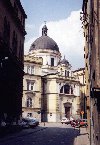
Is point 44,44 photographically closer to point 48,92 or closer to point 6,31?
point 48,92

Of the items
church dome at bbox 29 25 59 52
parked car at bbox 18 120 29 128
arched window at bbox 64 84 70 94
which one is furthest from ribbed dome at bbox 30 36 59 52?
parked car at bbox 18 120 29 128

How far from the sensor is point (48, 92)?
7088 centimetres

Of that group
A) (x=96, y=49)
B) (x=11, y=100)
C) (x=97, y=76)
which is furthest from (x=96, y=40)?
(x=11, y=100)

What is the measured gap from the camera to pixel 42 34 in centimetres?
8950

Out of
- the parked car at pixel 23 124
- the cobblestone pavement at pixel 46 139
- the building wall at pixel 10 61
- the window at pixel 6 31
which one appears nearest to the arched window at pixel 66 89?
the parked car at pixel 23 124

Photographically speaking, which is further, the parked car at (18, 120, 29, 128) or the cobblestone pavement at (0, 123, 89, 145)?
the parked car at (18, 120, 29, 128)

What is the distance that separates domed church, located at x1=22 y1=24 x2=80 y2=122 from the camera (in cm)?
6712

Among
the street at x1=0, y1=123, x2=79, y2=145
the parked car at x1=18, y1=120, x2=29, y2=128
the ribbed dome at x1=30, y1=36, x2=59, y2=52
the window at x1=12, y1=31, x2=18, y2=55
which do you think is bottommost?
the street at x1=0, y1=123, x2=79, y2=145

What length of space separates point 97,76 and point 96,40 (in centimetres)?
184

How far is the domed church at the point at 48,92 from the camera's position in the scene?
220 ft

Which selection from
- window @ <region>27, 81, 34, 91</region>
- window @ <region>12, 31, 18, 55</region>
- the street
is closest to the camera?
the street

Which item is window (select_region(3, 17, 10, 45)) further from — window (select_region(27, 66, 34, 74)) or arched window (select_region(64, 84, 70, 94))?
arched window (select_region(64, 84, 70, 94))

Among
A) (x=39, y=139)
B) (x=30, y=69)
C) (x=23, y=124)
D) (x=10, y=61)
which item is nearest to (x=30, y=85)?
(x=30, y=69)

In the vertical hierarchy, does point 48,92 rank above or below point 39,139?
above
